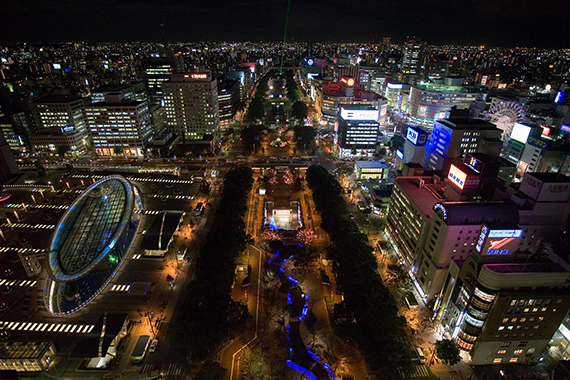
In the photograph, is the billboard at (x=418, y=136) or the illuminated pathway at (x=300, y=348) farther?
the billboard at (x=418, y=136)

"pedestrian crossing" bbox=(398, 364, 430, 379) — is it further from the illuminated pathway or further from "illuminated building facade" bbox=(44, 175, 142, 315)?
"illuminated building facade" bbox=(44, 175, 142, 315)

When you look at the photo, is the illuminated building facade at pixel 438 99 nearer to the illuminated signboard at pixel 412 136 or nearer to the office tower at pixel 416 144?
the office tower at pixel 416 144

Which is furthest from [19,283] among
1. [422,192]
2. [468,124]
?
[468,124]

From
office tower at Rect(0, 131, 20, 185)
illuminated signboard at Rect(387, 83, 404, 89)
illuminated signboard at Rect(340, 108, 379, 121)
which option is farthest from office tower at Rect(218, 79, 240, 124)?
illuminated signboard at Rect(387, 83, 404, 89)

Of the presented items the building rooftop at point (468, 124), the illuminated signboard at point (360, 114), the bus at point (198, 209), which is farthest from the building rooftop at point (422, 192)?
the illuminated signboard at point (360, 114)

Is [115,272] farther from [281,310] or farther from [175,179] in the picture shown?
[175,179]

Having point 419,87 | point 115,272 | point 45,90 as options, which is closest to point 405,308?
point 115,272
